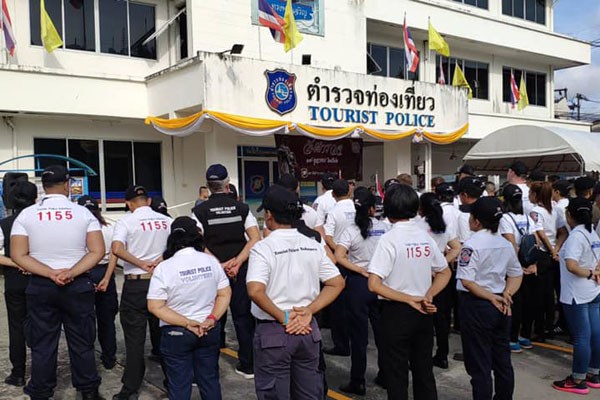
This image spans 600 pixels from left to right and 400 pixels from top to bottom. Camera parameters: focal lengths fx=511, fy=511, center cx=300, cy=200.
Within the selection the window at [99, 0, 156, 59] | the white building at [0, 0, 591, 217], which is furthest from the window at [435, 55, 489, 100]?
the window at [99, 0, 156, 59]

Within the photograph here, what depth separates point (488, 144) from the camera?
12.3m

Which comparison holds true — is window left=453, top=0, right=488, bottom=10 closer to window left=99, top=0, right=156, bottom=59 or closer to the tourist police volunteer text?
the tourist police volunteer text

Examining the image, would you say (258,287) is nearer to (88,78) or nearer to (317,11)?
(88,78)

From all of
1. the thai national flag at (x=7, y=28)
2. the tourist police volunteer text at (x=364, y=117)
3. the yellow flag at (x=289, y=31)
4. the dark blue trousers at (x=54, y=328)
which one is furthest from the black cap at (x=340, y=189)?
the thai national flag at (x=7, y=28)

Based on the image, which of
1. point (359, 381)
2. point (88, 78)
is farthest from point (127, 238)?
point (88, 78)

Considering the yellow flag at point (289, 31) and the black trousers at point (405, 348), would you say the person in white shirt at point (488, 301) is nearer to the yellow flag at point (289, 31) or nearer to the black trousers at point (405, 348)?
the black trousers at point (405, 348)

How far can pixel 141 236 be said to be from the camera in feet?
14.2

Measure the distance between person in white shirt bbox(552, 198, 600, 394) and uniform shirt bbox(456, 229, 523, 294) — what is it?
0.97m

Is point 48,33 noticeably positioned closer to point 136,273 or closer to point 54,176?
point 54,176

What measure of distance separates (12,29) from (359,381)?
10822 mm

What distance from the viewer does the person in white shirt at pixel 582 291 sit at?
440 cm

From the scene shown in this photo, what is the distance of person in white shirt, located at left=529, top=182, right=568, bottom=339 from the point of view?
579 cm

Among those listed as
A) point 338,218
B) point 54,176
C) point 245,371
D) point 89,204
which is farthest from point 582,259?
point 89,204

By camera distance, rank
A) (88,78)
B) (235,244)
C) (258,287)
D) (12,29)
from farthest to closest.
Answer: (88,78) → (12,29) → (235,244) → (258,287)
